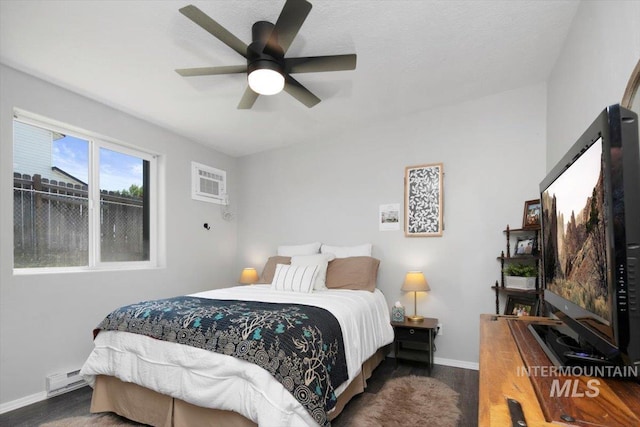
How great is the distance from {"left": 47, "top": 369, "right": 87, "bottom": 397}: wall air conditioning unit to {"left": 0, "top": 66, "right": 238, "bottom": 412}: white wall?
57mm

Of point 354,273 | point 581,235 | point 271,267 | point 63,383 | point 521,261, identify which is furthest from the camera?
point 271,267

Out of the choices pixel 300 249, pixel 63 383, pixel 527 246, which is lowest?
pixel 63 383

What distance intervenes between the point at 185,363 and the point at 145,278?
6.14ft

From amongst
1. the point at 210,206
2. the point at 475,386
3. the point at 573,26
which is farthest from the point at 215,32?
the point at 475,386

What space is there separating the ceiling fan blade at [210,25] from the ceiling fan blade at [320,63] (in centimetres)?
30

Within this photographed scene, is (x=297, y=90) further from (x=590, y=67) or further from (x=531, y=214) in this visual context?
(x=531, y=214)

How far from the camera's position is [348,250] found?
369 centimetres

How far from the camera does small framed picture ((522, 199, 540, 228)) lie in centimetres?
278

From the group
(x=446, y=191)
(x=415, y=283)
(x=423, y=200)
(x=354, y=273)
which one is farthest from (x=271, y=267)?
(x=446, y=191)

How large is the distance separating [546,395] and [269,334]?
1.30 m

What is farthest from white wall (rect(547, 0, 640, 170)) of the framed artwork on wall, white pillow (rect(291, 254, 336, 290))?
white pillow (rect(291, 254, 336, 290))

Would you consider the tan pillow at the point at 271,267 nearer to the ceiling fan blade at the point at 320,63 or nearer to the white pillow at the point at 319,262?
the white pillow at the point at 319,262

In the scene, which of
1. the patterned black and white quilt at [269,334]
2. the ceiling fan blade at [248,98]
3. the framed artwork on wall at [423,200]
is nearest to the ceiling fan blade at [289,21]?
the ceiling fan blade at [248,98]

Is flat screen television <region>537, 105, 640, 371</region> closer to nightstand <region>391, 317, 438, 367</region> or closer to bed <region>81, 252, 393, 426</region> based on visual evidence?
bed <region>81, 252, 393, 426</region>
